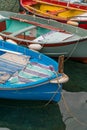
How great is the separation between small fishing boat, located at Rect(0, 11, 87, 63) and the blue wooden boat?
Result: 1.21 metres

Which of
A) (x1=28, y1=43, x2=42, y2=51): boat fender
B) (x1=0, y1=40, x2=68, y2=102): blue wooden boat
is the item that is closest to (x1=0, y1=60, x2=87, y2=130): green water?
(x1=0, y1=40, x2=68, y2=102): blue wooden boat

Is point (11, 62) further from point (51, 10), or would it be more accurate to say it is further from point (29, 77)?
point (51, 10)

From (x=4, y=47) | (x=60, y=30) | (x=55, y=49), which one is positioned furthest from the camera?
(x=60, y=30)

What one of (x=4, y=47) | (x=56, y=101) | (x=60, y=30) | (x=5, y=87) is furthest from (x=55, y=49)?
(x=5, y=87)

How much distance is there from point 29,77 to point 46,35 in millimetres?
3462

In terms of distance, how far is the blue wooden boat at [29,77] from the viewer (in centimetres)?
861

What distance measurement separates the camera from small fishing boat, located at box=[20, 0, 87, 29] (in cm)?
1396

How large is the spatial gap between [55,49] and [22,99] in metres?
3.09

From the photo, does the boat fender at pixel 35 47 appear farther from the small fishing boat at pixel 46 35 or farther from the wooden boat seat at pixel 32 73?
the wooden boat seat at pixel 32 73

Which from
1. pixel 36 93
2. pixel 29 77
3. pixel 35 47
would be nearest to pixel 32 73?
pixel 29 77

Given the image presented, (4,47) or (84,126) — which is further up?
(4,47)

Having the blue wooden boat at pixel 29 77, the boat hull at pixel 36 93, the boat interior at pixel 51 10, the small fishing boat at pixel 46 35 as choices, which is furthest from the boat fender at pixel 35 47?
the boat interior at pixel 51 10

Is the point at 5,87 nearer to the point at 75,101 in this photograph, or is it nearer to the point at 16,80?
the point at 16,80

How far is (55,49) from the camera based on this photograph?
1153 centimetres
